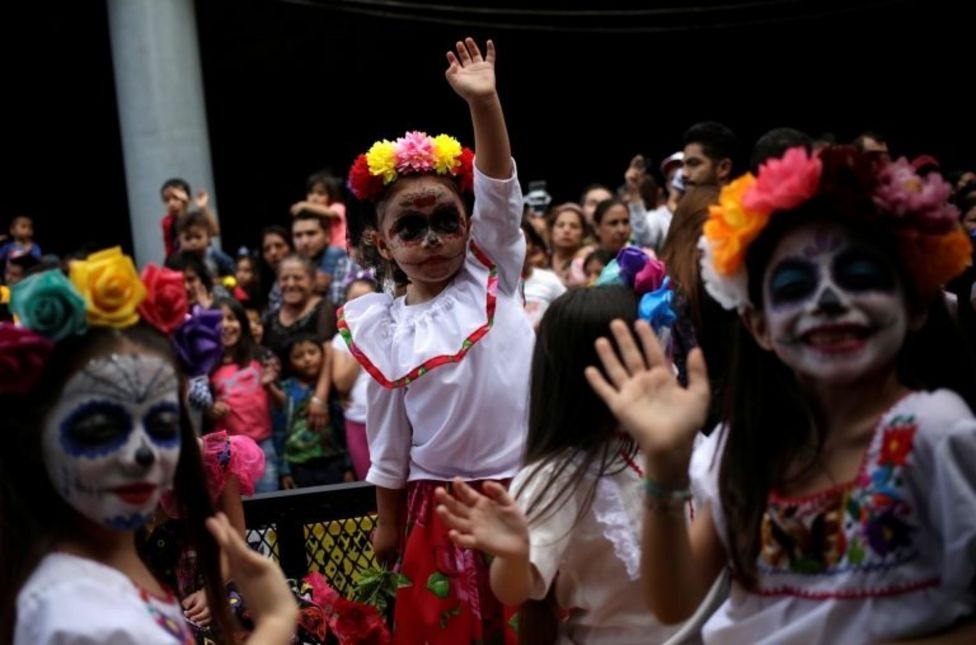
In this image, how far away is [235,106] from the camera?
13.5 meters

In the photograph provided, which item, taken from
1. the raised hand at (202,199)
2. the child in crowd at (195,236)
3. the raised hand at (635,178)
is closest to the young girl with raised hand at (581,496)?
the child in crowd at (195,236)

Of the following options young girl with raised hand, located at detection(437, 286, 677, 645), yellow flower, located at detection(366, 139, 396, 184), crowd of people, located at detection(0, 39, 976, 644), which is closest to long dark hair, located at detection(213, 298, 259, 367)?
yellow flower, located at detection(366, 139, 396, 184)

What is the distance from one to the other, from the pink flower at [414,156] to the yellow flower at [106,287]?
1558 millimetres

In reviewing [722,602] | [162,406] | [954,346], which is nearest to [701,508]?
[722,602]

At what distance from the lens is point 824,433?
7.66ft

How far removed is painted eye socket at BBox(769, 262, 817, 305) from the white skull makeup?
110 centimetres

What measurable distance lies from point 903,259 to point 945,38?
40.4ft

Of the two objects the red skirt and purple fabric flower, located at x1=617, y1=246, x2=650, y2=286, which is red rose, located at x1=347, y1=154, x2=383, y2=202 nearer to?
the red skirt

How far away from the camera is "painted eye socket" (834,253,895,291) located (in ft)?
7.33

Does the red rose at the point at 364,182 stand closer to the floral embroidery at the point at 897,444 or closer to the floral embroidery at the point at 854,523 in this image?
the floral embroidery at the point at 854,523

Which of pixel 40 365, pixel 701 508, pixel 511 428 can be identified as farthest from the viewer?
pixel 511 428

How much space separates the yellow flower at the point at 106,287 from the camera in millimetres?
2268

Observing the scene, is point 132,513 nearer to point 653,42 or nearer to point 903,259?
point 903,259

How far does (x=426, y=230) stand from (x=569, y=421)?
1.10 m
